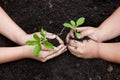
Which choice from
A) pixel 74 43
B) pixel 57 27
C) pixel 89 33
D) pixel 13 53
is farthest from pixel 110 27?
pixel 13 53

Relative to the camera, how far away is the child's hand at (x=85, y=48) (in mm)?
1822

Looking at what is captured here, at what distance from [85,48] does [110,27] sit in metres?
0.21

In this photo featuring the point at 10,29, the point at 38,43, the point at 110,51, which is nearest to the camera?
the point at 38,43

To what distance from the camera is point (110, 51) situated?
5.92 feet

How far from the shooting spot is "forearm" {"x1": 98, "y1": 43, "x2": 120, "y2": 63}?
5.88 ft

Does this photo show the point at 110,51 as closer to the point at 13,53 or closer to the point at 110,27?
the point at 110,27

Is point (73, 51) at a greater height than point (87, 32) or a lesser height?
lesser

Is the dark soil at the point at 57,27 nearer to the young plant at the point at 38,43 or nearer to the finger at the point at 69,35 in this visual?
the finger at the point at 69,35

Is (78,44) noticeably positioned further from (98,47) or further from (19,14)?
(19,14)

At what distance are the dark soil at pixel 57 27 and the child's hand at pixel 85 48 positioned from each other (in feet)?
0.15

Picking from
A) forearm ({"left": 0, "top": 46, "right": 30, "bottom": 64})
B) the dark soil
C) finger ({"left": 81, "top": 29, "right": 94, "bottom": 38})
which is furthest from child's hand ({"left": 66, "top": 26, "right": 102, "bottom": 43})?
forearm ({"left": 0, "top": 46, "right": 30, "bottom": 64})

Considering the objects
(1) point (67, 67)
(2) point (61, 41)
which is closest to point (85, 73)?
(1) point (67, 67)

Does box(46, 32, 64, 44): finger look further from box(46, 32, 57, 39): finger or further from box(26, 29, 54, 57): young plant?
box(26, 29, 54, 57): young plant

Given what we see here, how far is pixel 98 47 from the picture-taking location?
1.83 metres
